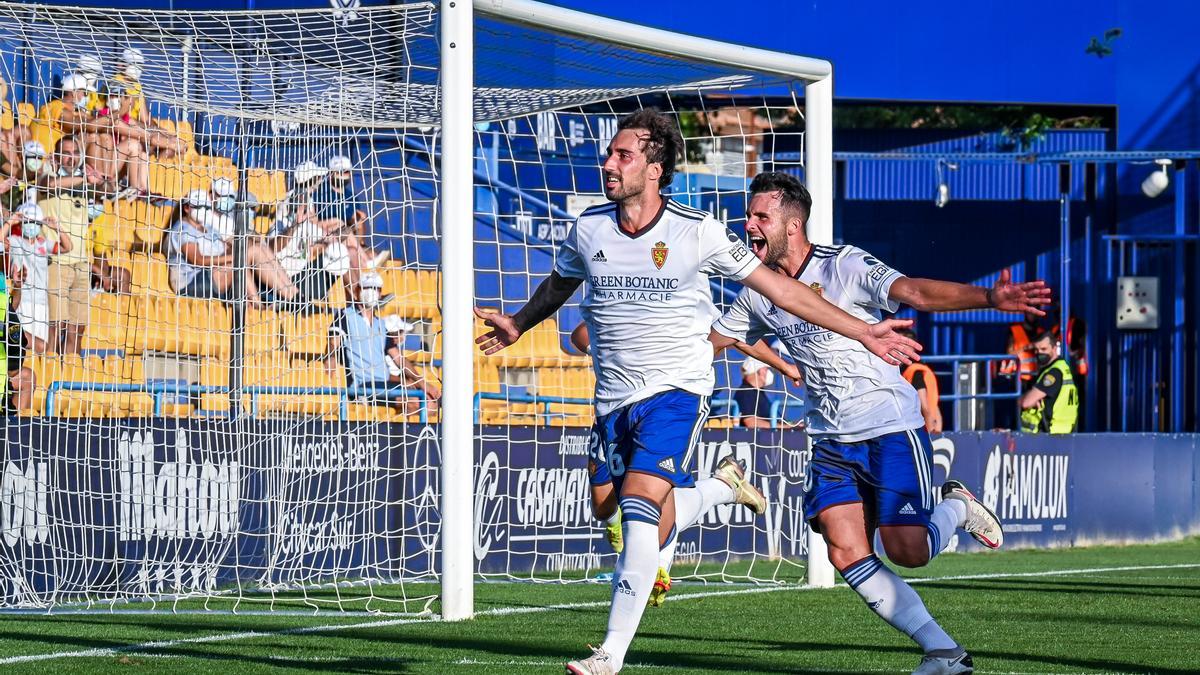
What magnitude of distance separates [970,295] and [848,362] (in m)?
0.85

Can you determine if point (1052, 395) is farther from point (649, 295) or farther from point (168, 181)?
point (649, 295)

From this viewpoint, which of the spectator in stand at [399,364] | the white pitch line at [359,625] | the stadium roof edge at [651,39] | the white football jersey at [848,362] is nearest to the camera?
the white football jersey at [848,362]

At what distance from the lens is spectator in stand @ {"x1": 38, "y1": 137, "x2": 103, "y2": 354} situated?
10.4 m

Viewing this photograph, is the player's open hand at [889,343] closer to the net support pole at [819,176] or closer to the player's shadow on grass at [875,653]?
the player's shadow on grass at [875,653]

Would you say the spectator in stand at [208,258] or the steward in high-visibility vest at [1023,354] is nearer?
the spectator in stand at [208,258]

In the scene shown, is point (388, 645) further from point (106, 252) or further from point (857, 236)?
point (857, 236)

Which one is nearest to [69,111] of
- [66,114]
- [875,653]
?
[66,114]

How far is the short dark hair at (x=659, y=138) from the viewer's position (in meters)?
6.37

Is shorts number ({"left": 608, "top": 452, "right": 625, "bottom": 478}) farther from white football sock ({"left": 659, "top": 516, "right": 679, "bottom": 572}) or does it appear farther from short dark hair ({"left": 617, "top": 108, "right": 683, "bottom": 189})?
short dark hair ({"left": 617, "top": 108, "right": 683, "bottom": 189})

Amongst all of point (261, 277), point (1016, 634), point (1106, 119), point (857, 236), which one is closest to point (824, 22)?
point (857, 236)

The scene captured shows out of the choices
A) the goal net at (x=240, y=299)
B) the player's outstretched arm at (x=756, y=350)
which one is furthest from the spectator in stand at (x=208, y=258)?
the player's outstretched arm at (x=756, y=350)

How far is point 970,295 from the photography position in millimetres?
5910

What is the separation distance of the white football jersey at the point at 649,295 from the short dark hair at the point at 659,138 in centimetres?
16

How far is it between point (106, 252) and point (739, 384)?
841 cm
